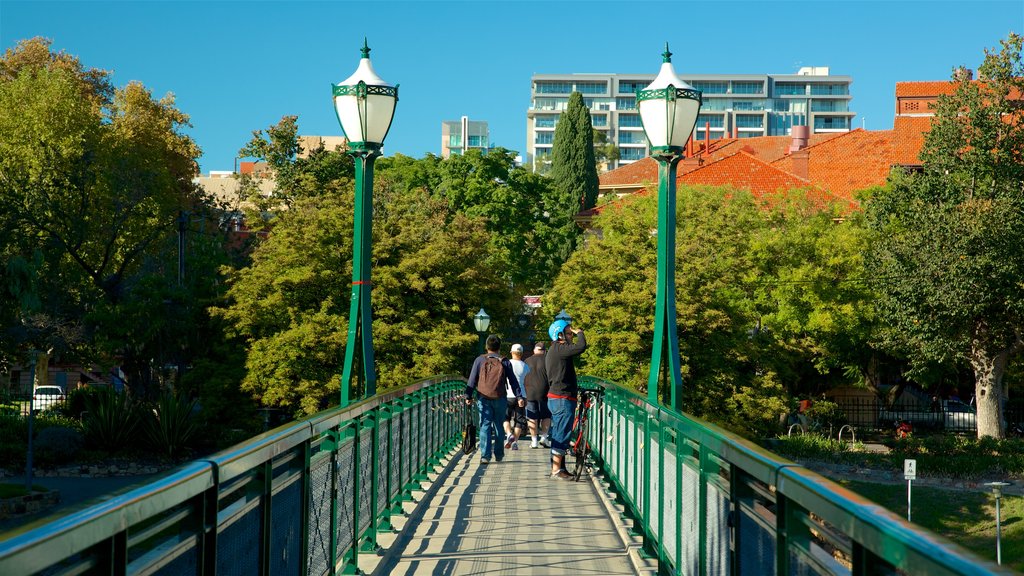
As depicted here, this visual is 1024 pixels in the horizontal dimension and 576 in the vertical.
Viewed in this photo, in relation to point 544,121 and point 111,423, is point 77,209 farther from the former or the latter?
point 544,121

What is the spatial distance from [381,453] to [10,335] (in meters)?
38.3

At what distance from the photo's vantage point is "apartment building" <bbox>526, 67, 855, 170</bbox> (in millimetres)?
186875

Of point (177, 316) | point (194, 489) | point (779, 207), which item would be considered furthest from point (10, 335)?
point (194, 489)

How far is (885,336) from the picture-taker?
4475cm

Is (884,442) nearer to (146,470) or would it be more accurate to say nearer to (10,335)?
(146,470)

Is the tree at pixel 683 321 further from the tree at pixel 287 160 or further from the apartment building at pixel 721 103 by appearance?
the apartment building at pixel 721 103

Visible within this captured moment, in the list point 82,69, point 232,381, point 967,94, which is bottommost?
point 232,381

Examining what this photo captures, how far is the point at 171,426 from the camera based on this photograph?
39000 mm

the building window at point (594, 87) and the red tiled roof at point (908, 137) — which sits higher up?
the building window at point (594, 87)

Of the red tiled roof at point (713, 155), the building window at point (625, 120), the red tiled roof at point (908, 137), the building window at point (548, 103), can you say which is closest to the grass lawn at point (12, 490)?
the red tiled roof at point (713, 155)

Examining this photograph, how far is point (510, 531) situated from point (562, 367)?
340cm

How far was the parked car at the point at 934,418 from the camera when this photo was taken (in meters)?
54.0

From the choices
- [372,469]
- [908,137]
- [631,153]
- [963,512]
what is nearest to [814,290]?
[963,512]

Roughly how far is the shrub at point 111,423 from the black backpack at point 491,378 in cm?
2839
